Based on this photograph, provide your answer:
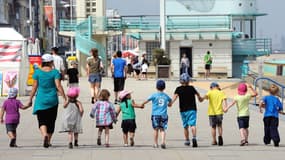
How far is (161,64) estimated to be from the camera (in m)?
38.0

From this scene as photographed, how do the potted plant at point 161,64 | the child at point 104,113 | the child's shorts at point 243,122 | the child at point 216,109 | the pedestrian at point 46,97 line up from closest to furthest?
the pedestrian at point 46,97 < the child at point 104,113 < the child at point 216,109 < the child's shorts at point 243,122 < the potted plant at point 161,64

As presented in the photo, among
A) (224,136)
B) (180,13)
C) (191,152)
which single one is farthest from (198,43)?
(191,152)

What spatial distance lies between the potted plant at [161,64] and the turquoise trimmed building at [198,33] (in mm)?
5634

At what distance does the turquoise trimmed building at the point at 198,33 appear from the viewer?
1747 inches

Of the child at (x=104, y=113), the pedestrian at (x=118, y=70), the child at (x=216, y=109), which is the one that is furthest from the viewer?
the pedestrian at (x=118, y=70)

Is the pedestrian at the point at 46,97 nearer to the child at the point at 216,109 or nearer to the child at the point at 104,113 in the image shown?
the child at the point at 104,113

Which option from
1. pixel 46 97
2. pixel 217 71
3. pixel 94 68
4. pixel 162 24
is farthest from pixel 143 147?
pixel 217 71

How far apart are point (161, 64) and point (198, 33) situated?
717cm

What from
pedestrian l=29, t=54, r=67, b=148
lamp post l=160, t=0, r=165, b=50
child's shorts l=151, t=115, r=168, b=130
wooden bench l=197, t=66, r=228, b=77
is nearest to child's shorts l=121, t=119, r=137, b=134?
child's shorts l=151, t=115, r=168, b=130

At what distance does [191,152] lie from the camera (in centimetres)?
1169

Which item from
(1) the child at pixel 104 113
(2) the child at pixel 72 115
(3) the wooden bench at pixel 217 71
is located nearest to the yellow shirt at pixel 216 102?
(1) the child at pixel 104 113

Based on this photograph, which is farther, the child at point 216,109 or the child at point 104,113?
the child at point 216,109

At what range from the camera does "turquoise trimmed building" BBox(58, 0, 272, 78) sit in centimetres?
4438

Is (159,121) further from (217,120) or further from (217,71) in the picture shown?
(217,71)
